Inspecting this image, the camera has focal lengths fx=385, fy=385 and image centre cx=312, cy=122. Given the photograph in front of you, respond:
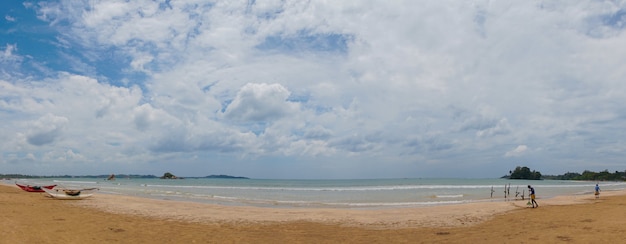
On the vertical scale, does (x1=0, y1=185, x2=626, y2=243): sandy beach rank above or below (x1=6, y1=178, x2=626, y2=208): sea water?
above

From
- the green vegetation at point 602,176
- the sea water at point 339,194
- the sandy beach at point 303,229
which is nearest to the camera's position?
the sandy beach at point 303,229

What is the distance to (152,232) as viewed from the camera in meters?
14.3

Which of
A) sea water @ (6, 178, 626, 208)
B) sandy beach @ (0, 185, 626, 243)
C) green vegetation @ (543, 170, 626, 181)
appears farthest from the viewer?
green vegetation @ (543, 170, 626, 181)

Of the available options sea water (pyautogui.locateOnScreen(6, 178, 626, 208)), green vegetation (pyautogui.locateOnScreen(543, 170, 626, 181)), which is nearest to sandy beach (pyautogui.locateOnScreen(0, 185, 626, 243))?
sea water (pyautogui.locateOnScreen(6, 178, 626, 208))

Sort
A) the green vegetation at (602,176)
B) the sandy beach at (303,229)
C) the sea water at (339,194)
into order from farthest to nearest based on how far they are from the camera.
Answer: the green vegetation at (602,176)
the sea water at (339,194)
the sandy beach at (303,229)

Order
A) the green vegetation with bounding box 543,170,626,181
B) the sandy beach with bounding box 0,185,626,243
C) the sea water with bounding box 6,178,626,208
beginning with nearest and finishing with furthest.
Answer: the sandy beach with bounding box 0,185,626,243 < the sea water with bounding box 6,178,626,208 < the green vegetation with bounding box 543,170,626,181

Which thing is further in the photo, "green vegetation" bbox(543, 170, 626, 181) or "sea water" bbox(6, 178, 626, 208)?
"green vegetation" bbox(543, 170, 626, 181)

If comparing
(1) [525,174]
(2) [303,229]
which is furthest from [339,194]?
(1) [525,174]

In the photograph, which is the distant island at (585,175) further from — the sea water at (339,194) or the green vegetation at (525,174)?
the sea water at (339,194)

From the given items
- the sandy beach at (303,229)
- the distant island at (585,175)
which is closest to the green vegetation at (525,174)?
the distant island at (585,175)

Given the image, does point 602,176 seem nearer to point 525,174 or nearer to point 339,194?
point 525,174

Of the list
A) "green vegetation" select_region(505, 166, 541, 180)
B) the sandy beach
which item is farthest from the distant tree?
the sandy beach

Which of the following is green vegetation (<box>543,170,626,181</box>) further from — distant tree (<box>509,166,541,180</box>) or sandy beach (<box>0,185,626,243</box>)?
sandy beach (<box>0,185,626,243</box>)

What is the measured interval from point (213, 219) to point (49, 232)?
7.40 m
